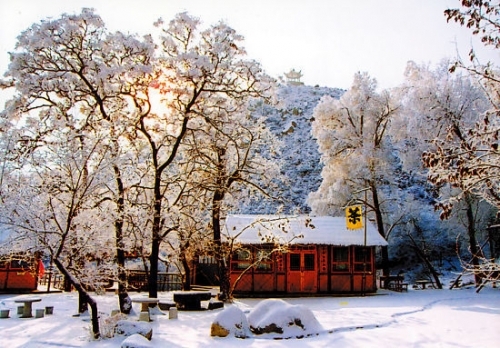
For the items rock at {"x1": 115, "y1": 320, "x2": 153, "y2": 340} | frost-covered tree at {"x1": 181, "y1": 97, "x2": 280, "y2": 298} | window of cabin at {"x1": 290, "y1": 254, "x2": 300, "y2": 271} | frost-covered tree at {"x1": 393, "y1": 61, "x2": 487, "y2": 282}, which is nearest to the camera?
rock at {"x1": 115, "y1": 320, "x2": 153, "y2": 340}

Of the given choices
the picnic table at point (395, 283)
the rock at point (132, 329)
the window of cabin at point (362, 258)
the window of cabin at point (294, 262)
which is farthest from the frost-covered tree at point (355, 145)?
the rock at point (132, 329)

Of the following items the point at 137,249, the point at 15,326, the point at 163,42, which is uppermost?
the point at 163,42

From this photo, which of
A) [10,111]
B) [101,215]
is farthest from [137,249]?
[10,111]

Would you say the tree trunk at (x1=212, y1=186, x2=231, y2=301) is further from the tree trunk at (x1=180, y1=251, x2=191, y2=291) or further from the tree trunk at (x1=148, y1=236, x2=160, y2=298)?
the tree trunk at (x1=148, y1=236, x2=160, y2=298)

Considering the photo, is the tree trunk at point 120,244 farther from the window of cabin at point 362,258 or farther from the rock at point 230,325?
the window of cabin at point 362,258

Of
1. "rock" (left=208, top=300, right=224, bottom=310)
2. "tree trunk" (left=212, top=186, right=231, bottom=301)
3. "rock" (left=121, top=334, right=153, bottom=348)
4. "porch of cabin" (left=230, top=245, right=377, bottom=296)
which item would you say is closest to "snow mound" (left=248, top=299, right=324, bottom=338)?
"rock" (left=121, top=334, right=153, bottom=348)

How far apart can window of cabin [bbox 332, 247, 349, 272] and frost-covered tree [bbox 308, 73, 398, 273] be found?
568 centimetres

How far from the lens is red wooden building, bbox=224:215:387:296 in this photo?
20922 mm

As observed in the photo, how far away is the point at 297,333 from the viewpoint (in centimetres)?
1110

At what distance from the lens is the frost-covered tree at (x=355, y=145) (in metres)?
27.5

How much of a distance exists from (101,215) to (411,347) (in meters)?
8.41

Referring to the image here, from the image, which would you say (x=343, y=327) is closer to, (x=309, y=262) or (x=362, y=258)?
(x=309, y=262)

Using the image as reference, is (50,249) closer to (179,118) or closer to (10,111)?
(10,111)

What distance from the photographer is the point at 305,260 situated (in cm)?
2167
